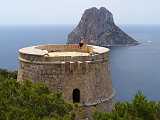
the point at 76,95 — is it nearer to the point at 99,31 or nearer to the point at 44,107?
the point at 44,107

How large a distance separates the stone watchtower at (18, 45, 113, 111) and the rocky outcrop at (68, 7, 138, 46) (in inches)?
5657

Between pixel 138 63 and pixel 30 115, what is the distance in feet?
264

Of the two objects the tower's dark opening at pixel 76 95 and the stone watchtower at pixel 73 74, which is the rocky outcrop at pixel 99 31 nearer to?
A: the stone watchtower at pixel 73 74

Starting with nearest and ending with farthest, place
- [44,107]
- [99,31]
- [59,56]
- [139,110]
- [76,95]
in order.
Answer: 1. [139,110]
2. [44,107]
3. [59,56]
4. [76,95]
5. [99,31]

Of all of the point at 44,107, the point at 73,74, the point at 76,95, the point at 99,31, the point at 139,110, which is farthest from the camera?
the point at 99,31

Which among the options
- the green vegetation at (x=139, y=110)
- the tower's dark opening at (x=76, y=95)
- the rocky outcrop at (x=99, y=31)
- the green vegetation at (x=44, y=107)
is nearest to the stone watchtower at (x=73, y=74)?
the tower's dark opening at (x=76, y=95)

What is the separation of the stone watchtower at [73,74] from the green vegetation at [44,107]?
78.6 inches

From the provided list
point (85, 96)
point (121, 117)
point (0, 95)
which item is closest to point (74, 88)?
point (85, 96)

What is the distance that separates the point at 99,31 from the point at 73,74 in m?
162

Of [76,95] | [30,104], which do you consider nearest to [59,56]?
[76,95]

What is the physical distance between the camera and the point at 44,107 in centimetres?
1258

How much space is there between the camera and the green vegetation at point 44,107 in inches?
452

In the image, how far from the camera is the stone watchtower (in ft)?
52.9

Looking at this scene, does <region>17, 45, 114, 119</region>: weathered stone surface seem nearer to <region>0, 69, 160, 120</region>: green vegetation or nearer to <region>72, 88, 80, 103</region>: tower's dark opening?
<region>72, 88, 80, 103</region>: tower's dark opening
